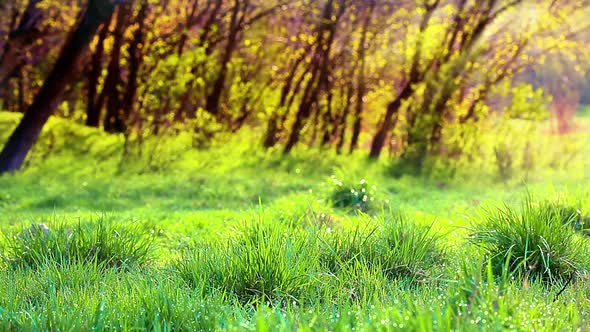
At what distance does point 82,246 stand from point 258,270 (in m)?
1.51

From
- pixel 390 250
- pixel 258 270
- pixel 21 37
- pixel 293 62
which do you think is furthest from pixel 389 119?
pixel 258 270

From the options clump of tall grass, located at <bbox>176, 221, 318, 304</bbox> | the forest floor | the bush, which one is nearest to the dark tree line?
the bush

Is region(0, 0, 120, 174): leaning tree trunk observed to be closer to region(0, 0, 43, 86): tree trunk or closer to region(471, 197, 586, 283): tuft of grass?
region(0, 0, 43, 86): tree trunk

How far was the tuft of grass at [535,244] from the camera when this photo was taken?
414 cm

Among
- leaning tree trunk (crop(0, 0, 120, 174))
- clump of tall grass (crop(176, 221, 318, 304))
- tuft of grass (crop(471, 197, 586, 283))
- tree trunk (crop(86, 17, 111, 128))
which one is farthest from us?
tree trunk (crop(86, 17, 111, 128))

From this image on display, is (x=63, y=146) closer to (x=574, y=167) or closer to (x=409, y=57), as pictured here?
(x=409, y=57)

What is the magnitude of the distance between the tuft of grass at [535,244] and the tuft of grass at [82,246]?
253 centimetres

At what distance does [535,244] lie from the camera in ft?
13.9

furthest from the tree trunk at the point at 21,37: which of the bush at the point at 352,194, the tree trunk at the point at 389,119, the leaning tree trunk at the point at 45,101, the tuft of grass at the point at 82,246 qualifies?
the tuft of grass at the point at 82,246

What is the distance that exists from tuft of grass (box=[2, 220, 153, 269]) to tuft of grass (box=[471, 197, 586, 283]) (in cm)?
253

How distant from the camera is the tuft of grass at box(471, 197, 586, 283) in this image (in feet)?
13.6

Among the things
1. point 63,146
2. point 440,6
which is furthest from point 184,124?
point 440,6

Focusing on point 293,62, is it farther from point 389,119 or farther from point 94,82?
point 94,82

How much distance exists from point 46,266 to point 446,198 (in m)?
7.18
